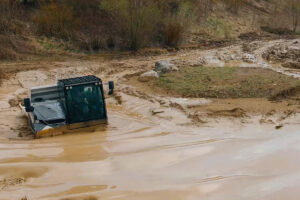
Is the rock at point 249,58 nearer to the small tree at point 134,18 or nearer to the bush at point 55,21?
the small tree at point 134,18

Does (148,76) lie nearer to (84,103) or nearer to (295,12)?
(84,103)

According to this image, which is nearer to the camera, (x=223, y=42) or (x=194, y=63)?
(x=194, y=63)

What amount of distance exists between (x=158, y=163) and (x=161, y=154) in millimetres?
576

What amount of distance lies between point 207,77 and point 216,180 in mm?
9167

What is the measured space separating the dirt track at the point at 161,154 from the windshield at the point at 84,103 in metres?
0.58

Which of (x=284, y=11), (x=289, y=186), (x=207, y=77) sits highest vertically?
(x=284, y=11)

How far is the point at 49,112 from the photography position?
11.5 m

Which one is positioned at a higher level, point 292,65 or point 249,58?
point 249,58

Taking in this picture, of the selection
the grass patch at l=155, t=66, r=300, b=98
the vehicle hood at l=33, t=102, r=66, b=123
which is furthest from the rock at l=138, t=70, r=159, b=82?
the vehicle hood at l=33, t=102, r=66, b=123

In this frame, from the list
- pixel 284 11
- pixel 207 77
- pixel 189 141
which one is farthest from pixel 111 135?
pixel 284 11

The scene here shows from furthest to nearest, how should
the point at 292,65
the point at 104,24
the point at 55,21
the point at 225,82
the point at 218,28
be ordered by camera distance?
the point at 218,28 < the point at 104,24 < the point at 55,21 < the point at 292,65 < the point at 225,82

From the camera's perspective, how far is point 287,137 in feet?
36.0

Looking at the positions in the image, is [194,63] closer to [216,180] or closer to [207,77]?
[207,77]

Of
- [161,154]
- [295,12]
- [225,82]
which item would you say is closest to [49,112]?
[161,154]
